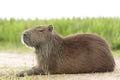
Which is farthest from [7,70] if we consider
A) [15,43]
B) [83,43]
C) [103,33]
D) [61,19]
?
[61,19]

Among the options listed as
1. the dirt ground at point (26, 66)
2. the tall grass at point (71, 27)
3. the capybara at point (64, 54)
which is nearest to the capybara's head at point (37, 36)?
the capybara at point (64, 54)

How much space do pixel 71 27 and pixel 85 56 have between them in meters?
6.84

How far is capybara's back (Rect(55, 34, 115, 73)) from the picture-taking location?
9.17 metres

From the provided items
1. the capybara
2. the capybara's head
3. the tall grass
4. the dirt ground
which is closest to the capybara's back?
the capybara

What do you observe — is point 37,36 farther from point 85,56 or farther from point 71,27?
point 71,27

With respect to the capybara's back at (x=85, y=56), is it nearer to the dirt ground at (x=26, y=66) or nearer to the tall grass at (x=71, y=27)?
the dirt ground at (x=26, y=66)

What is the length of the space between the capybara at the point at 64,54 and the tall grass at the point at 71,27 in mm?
5554

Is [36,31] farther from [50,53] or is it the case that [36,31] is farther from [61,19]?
[61,19]

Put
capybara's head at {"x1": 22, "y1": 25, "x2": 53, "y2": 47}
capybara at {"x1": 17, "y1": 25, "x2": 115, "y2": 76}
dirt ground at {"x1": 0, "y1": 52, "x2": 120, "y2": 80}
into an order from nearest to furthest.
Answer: dirt ground at {"x1": 0, "y1": 52, "x2": 120, "y2": 80} → capybara's head at {"x1": 22, "y1": 25, "x2": 53, "y2": 47} → capybara at {"x1": 17, "y1": 25, "x2": 115, "y2": 76}

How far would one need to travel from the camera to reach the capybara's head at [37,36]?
889cm

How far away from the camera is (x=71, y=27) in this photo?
16.0 metres

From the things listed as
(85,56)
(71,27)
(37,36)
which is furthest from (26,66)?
(71,27)

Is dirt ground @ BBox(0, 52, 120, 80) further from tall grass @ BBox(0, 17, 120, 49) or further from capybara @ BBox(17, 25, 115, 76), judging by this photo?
tall grass @ BBox(0, 17, 120, 49)

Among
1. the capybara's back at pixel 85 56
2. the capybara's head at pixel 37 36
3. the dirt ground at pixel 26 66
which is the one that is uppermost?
the capybara's head at pixel 37 36
